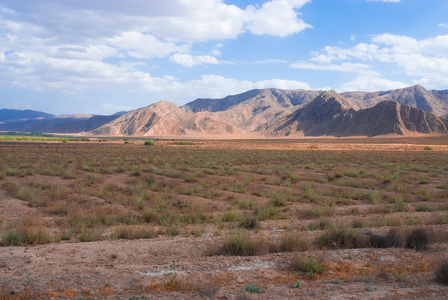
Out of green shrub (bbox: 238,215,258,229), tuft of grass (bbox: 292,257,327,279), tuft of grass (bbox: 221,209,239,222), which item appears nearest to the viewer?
tuft of grass (bbox: 292,257,327,279)

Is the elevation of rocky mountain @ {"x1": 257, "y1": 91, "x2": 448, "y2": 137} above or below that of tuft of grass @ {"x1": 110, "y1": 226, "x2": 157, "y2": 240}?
above

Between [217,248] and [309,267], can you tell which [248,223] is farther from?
[309,267]

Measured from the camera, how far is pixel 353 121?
6058 inches

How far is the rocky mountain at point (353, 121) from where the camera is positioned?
136 metres

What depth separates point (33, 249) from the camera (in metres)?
8.11

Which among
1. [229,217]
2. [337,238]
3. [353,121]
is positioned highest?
→ [353,121]

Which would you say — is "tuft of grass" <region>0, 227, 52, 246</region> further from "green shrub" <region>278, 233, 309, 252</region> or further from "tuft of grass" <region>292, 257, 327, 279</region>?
"tuft of grass" <region>292, 257, 327, 279</region>

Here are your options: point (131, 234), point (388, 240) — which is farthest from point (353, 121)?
point (131, 234)

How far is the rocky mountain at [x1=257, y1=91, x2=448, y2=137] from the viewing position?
13588cm

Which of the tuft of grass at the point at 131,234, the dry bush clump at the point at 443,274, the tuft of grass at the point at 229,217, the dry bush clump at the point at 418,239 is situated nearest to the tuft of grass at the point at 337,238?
the dry bush clump at the point at 418,239

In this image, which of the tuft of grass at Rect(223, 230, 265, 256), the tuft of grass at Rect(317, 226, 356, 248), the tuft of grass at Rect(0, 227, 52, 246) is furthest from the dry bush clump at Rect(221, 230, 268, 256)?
the tuft of grass at Rect(0, 227, 52, 246)

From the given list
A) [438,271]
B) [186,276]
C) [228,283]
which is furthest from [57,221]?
[438,271]

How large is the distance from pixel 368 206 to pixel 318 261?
26.4 ft

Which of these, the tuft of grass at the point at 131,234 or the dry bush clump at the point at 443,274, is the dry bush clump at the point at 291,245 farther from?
the tuft of grass at the point at 131,234
